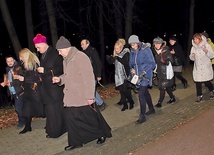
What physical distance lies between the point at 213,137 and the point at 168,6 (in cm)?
3384

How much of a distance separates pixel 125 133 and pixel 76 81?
174cm

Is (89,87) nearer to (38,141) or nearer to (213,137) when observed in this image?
(38,141)

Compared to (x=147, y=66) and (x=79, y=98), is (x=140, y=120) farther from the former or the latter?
(x=79, y=98)

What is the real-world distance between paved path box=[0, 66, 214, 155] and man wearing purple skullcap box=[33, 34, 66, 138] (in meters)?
0.30

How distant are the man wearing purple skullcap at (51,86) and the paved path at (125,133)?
30 cm

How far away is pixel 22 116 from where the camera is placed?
25.2ft

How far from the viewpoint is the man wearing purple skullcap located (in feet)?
21.6

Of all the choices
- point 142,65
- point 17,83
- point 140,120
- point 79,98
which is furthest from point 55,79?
point 140,120

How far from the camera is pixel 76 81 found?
5895mm

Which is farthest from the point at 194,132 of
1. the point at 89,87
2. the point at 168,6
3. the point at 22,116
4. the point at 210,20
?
the point at 210,20

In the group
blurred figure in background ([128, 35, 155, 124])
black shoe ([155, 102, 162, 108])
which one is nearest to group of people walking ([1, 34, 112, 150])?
blurred figure in background ([128, 35, 155, 124])

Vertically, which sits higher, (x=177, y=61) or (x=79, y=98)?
(x=79, y=98)

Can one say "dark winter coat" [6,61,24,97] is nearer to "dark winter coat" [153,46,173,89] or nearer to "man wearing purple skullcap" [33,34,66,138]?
"man wearing purple skullcap" [33,34,66,138]

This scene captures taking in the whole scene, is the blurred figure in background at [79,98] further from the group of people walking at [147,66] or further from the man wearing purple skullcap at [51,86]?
the group of people walking at [147,66]
